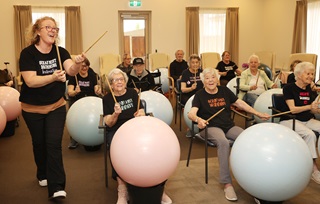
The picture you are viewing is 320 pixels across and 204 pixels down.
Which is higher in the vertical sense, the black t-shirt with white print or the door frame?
the door frame

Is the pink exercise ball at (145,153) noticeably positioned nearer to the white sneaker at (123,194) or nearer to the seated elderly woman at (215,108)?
the white sneaker at (123,194)

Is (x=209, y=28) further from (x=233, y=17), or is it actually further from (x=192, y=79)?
(x=192, y=79)

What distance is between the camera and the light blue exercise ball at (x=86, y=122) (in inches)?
148

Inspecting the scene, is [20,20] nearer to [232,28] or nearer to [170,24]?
[170,24]

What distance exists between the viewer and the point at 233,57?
1034 cm

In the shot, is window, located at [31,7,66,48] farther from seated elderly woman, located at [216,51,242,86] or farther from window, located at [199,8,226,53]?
seated elderly woman, located at [216,51,242,86]

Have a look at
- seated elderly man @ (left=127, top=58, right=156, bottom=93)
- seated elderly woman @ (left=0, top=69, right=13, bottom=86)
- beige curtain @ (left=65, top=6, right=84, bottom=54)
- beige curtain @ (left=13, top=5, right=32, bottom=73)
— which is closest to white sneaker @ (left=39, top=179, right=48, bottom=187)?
seated elderly man @ (left=127, top=58, right=156, bottom=93)

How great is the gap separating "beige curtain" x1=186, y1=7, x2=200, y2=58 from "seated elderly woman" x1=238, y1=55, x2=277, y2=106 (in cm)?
508

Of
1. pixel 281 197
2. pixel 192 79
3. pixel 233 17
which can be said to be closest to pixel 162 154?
pixel 281 197

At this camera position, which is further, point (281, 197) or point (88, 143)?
point (88, 143)

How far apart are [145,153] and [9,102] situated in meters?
3.19

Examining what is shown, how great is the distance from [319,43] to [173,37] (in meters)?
4.10

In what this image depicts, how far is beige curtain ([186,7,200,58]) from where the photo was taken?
988 cm

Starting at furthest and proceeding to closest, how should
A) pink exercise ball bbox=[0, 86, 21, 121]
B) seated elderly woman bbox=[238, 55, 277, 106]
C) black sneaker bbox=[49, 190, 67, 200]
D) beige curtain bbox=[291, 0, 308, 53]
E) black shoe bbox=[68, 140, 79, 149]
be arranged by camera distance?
1. beige curtain bbox=[291, 0, 308, 53]
2. seated elderly woman bbox=[238, 55, 277, 106]
3. pink exercise ball bbox=[0, 86, 21, 121]
4. black shoe bbox=[68, 140, 79, 149]
5. black sneaker bbox=[49, 190, 67, 200]
